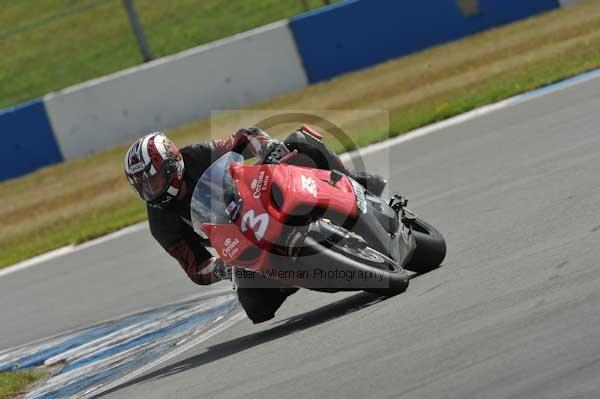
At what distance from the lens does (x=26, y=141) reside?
722 inches

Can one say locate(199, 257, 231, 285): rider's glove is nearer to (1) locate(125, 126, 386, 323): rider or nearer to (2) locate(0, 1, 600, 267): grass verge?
(1) locate(125, 126, 386, 323): rider

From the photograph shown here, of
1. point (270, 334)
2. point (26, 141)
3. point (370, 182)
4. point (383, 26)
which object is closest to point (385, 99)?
point (383, 26)

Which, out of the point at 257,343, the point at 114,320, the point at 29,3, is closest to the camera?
the point at 257,343

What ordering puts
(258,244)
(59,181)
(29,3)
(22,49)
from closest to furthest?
1. (258,244)
2. (59,181)
3. (22,49)
4. (29,3)

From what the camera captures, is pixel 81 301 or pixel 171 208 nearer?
pixel 171 208

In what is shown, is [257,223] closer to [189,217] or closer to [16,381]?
[189,217]

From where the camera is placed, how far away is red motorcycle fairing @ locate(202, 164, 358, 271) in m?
6.15

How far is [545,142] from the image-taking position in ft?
33.4

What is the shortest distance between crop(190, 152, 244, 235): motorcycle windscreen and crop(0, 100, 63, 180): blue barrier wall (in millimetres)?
12319

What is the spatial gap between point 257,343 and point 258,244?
3.00ft

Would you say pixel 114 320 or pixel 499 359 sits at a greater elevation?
pixel 499 359

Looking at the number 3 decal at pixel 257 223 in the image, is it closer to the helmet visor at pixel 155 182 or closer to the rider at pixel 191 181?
the rider at pixel 191 181

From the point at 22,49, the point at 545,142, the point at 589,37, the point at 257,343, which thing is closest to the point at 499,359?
the point at 257,343

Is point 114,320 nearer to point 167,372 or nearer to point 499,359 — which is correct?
point 167,372
